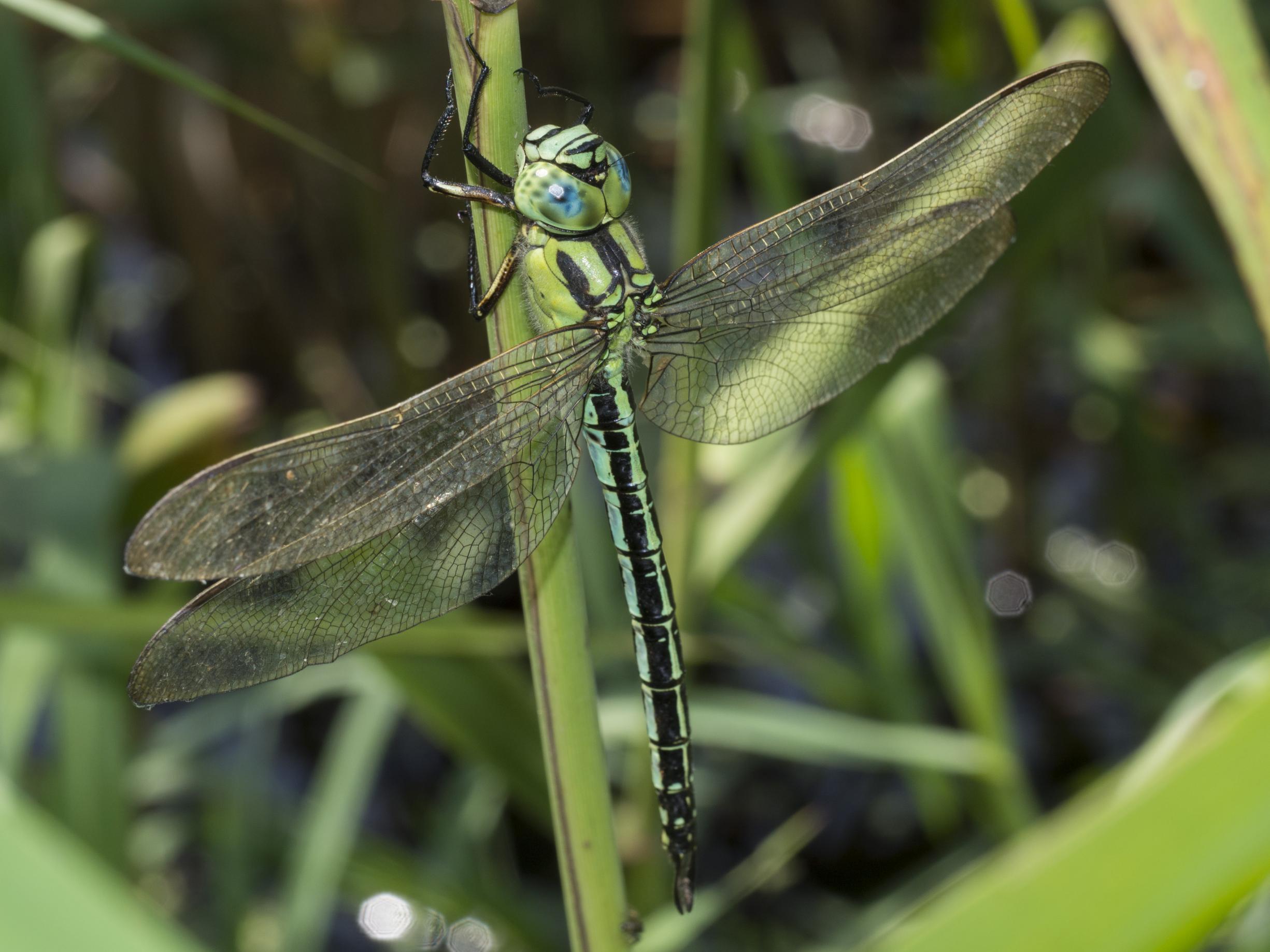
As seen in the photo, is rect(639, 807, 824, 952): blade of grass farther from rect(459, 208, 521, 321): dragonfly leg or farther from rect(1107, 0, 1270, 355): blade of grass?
rect(1107, 0, 1270, 355): blade of grass

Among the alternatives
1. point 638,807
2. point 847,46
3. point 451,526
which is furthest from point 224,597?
point 847,46

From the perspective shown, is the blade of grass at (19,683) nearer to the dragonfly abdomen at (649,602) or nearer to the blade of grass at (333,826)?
the blade of grass at (333,826)

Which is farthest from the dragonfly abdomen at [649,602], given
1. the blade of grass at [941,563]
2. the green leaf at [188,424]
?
the green leaf at [188,424]

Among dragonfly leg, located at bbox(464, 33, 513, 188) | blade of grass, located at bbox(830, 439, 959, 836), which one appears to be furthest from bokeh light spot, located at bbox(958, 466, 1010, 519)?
dragonfly leg, located at bbox(464, 33, 513, 188)

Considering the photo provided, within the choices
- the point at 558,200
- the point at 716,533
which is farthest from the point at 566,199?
the point at 716,533

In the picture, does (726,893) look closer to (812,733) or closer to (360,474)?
(812,733)

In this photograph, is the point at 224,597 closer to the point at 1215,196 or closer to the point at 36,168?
the point at 1215,196

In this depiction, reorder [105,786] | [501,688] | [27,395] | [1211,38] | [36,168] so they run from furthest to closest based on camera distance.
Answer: [36,168], [27,395], [105,786], [501,688], [1211,38]

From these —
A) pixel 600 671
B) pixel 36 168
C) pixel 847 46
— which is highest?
pixel 36 168
